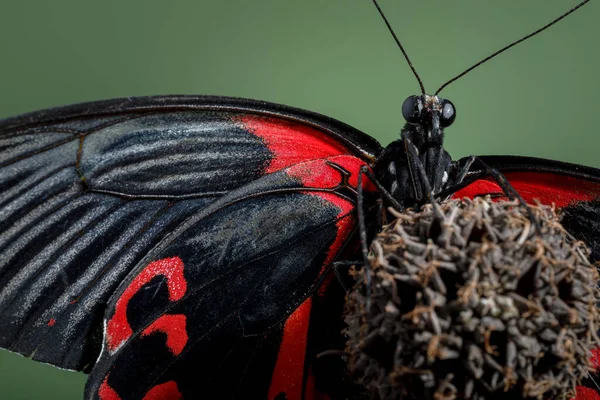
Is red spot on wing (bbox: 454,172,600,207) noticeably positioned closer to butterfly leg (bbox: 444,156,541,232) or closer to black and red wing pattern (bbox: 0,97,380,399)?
butterfly leg (bbox: 444,156,541,232)

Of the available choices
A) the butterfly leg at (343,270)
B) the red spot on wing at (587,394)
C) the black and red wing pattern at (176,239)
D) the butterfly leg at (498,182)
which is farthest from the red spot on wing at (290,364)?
the red spot on wing at (587,394)

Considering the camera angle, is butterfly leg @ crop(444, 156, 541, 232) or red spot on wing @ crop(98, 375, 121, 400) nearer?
butterfly leg @ crop(444, 156, 541, 232)

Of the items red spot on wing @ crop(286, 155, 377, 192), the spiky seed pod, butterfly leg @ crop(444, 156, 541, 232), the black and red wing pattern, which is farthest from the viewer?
red spot on wing @ crop(286, 155, 377, 192)

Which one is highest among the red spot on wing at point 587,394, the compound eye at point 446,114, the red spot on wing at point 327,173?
the compound eye at point 446,114

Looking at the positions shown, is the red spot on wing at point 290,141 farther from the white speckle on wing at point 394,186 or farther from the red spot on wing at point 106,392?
the red spot on wing at point 106,392

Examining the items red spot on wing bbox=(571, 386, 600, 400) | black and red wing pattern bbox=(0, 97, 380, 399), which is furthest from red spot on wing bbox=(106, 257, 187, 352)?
red spot on wing bbox=(571, 386, 600, 400)

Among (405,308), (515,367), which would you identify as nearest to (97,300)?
(405,308)
